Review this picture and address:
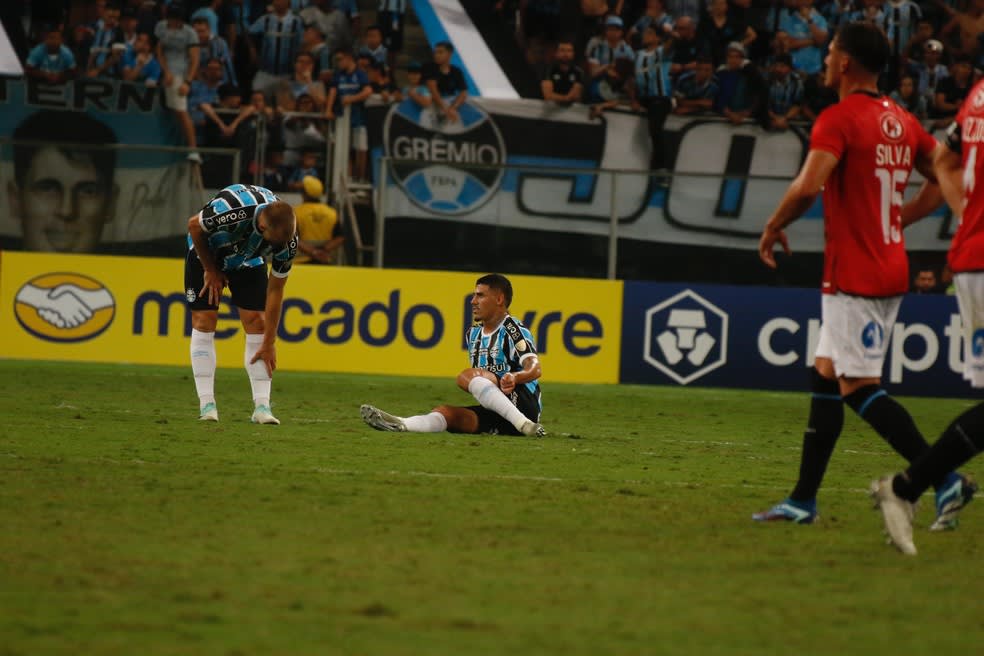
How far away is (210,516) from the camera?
21.3ft

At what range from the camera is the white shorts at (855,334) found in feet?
21.7

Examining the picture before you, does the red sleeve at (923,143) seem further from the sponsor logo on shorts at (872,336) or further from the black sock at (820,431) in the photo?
the black sock at (820,431)

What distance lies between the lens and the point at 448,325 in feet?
55.9

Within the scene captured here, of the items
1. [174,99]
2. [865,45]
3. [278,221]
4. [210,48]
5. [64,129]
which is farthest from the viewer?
[210,48]

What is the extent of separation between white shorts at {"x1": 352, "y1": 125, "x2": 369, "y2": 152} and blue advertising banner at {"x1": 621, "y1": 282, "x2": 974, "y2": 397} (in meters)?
4.52

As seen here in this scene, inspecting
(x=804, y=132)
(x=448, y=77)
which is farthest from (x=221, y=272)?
(x=804, y=132)

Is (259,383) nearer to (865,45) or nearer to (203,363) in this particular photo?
(203,363)

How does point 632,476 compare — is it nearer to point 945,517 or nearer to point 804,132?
point 945,517

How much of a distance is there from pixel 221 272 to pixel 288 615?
20.5ft

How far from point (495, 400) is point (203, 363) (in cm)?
216

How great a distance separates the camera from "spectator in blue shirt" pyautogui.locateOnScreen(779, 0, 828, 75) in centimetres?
2105

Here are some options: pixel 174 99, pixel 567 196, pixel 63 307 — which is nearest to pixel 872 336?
pixel 567 196

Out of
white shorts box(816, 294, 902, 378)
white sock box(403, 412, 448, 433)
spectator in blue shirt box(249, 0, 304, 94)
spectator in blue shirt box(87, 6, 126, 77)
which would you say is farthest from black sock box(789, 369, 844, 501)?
spectator in blue shirt box(87, 6, 126, 77)

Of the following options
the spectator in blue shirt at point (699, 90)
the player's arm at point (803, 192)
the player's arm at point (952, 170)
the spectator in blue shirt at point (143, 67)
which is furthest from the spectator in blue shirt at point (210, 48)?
the player's arm at point (952, 170)
